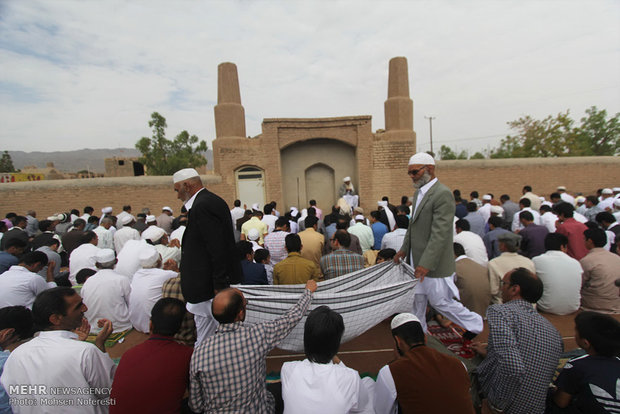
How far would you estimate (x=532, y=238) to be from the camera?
5.26 meters

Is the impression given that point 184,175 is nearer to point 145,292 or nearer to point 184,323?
point 184,323

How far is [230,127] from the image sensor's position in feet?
39.3

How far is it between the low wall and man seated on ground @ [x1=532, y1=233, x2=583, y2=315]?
8519 mm

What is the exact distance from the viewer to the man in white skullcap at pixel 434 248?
304 centimetres

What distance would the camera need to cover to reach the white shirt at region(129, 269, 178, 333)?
3799 millimetres

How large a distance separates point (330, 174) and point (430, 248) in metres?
10.7

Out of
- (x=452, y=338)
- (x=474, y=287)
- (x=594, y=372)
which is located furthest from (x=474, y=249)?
(x=594, y=372)

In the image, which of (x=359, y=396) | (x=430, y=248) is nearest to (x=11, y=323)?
(x=359, y=396)

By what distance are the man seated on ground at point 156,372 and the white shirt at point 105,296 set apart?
228 centimetres

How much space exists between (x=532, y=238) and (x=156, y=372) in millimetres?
5750

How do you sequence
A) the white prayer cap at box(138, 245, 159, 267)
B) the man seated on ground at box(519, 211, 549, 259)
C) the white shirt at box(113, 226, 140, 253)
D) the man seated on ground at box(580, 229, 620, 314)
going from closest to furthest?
the man seated on ground at box(580, 229, 620, 314)
the white prayer cap at box(138, 245, 159, 267)
the man seated on ground at box(519, 211, 549, 259)
the white shirt at box(113, 226, 140, 253)

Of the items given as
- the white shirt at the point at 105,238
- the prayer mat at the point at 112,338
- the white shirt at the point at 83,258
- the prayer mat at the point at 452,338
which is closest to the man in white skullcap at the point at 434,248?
the prayer mat at the point at 452,338

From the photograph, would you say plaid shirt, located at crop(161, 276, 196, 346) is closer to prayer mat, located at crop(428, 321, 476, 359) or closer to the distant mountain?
prayer mat, located at crop(428, 321, 476, 359)

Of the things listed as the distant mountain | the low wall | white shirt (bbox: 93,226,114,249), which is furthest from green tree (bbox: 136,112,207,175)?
the distant mountain
